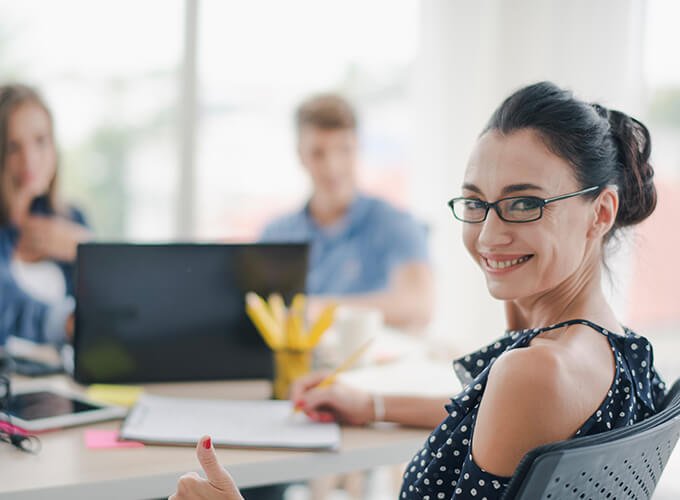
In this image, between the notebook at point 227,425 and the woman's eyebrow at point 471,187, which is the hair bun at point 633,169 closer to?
the woman's eyebrow at point 471,187

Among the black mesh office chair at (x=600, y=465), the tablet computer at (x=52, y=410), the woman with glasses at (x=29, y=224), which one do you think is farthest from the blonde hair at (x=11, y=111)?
the black mesh office chair at (x=600, y=465)

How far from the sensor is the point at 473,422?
3.73 ft

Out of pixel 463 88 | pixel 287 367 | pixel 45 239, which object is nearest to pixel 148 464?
pixel 287 367

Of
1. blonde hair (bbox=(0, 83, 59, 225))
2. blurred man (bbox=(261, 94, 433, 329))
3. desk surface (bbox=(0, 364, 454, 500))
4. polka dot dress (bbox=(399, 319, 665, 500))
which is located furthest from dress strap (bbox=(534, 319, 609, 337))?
blonde hair (bbox=(0, 83, 59, 225))

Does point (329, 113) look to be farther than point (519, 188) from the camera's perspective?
Yes

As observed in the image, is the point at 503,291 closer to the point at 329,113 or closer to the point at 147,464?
Answer: the point at 147,464

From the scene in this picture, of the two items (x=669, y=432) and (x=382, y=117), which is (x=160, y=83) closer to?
(x=382, y=117)

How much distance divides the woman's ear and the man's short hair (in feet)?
5.93

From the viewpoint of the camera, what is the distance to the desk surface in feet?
4.02

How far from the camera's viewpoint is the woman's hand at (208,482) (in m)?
1.15

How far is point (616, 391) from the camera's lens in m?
1.09

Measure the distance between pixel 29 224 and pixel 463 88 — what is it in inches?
74.7

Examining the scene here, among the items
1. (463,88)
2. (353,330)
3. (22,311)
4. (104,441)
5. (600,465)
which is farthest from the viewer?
(463,88)

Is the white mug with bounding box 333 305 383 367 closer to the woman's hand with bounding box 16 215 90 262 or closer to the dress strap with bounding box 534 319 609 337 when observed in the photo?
the dress strap with bounding box 534 319 609 337
